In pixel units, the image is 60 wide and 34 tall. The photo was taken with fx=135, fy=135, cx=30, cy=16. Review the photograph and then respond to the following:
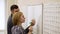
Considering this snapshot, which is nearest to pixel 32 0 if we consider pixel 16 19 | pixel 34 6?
pixel 34 6

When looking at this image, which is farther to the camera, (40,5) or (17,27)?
(40,5)

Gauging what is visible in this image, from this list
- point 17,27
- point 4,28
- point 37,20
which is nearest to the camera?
point 17,27

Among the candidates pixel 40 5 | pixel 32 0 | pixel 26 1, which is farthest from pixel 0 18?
pixel 40 5

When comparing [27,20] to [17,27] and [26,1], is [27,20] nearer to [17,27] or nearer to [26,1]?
[26,1]

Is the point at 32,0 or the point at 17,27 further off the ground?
the point at 32,0

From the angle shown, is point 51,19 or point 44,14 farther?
point 44,14

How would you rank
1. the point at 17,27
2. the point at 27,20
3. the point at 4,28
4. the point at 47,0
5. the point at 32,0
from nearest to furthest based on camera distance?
the point at 17,27, the point at 47,0, the point at 32,0, the point at 27,20, the point at 4,28

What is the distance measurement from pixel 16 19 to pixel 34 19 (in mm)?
556

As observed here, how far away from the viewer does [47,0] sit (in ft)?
6.88

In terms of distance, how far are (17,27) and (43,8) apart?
0.56 meters

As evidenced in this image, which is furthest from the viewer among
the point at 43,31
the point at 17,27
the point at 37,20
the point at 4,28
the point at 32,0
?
the point at 4,28

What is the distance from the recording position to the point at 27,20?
288 centimetres

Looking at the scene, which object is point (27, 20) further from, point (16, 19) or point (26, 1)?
point (16, 19)

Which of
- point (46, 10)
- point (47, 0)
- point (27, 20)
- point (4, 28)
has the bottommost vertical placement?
point (4, 28)
